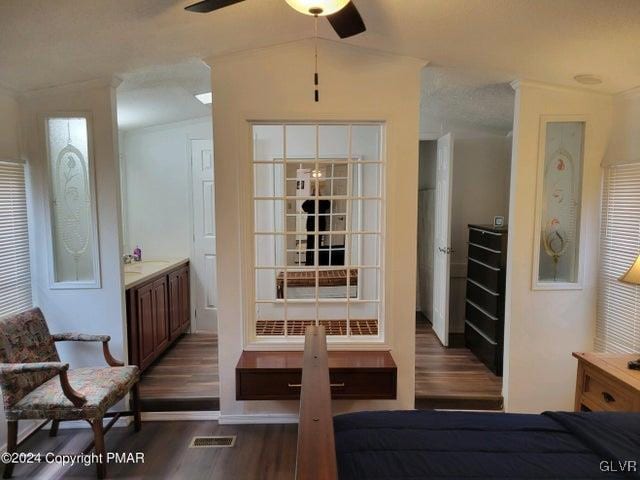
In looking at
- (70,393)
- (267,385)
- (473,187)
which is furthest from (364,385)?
(473,187)

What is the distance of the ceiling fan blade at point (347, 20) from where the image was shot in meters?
1.57

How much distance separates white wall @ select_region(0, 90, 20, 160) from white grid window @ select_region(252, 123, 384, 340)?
165 centimetres

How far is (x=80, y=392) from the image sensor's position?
7.70ft

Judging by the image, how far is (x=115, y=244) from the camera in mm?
2789

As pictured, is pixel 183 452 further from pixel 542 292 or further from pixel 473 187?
pixel 473 187

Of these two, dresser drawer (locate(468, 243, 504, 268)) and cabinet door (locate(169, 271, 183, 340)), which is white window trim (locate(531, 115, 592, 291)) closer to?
dresser drawer (locate(468, 243, 504, 268))

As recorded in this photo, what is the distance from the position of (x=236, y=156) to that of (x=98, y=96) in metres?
1.06

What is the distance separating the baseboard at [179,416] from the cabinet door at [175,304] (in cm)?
106

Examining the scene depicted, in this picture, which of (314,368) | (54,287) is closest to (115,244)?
(54,287)

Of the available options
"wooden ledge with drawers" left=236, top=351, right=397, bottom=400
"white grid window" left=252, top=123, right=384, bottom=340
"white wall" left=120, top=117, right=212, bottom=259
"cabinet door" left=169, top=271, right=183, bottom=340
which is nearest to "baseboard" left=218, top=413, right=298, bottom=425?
"wooden ledge with drawers" left=236, top=351, right=397, bottom=400

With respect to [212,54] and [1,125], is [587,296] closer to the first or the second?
[212,54]

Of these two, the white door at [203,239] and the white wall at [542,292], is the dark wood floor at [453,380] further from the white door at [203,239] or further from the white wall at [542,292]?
the white door at [203,239]

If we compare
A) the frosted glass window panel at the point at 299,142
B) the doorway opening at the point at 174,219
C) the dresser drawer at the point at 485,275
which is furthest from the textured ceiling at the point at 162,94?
the dresser drawer at the point at 485,275

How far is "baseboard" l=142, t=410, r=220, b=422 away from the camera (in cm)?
293
